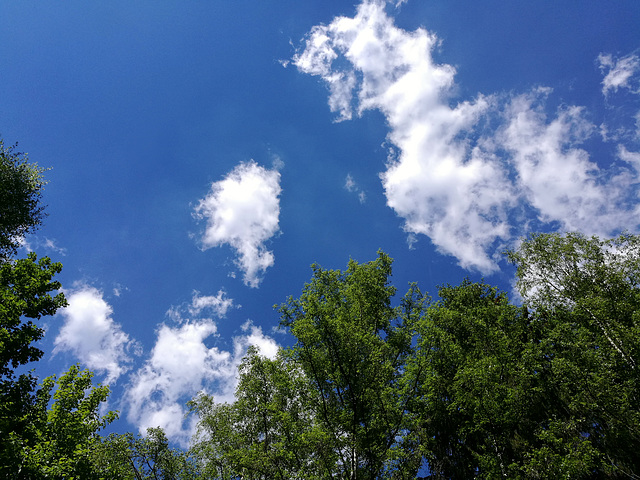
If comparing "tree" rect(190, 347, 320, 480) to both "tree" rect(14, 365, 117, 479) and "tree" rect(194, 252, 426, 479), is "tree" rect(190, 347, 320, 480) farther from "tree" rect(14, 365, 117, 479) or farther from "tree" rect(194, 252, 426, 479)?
"tree" rect(14, 365, 117, 479)

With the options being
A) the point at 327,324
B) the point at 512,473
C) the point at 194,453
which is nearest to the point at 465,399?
the point at 512,473

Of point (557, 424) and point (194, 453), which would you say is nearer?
point (557, 424)

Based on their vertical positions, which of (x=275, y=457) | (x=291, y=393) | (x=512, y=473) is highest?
(x=291, y=393)

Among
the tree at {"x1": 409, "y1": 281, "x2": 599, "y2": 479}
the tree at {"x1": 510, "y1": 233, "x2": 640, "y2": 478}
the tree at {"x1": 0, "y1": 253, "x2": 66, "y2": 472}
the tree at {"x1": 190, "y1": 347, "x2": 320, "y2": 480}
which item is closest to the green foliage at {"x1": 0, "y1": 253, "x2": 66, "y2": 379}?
the tree at {"x1": 0, "y1": 253, "x2": 66, "y2": 472}

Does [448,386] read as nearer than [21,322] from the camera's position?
No

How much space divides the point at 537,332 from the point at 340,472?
1981 centimetres

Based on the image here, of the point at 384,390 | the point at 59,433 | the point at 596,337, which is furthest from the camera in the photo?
the point at 596,337

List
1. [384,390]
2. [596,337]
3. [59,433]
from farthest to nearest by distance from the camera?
1. [596,337]
2. [384,390]
3. [59,433]

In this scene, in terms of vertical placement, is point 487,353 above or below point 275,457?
above

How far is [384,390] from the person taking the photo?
1656 cm

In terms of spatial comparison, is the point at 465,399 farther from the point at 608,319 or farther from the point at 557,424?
the point at 608,319

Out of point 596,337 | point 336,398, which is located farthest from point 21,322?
point 596,337

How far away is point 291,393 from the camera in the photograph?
63.0 feet

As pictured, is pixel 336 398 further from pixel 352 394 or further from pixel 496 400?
pixel 496 400
